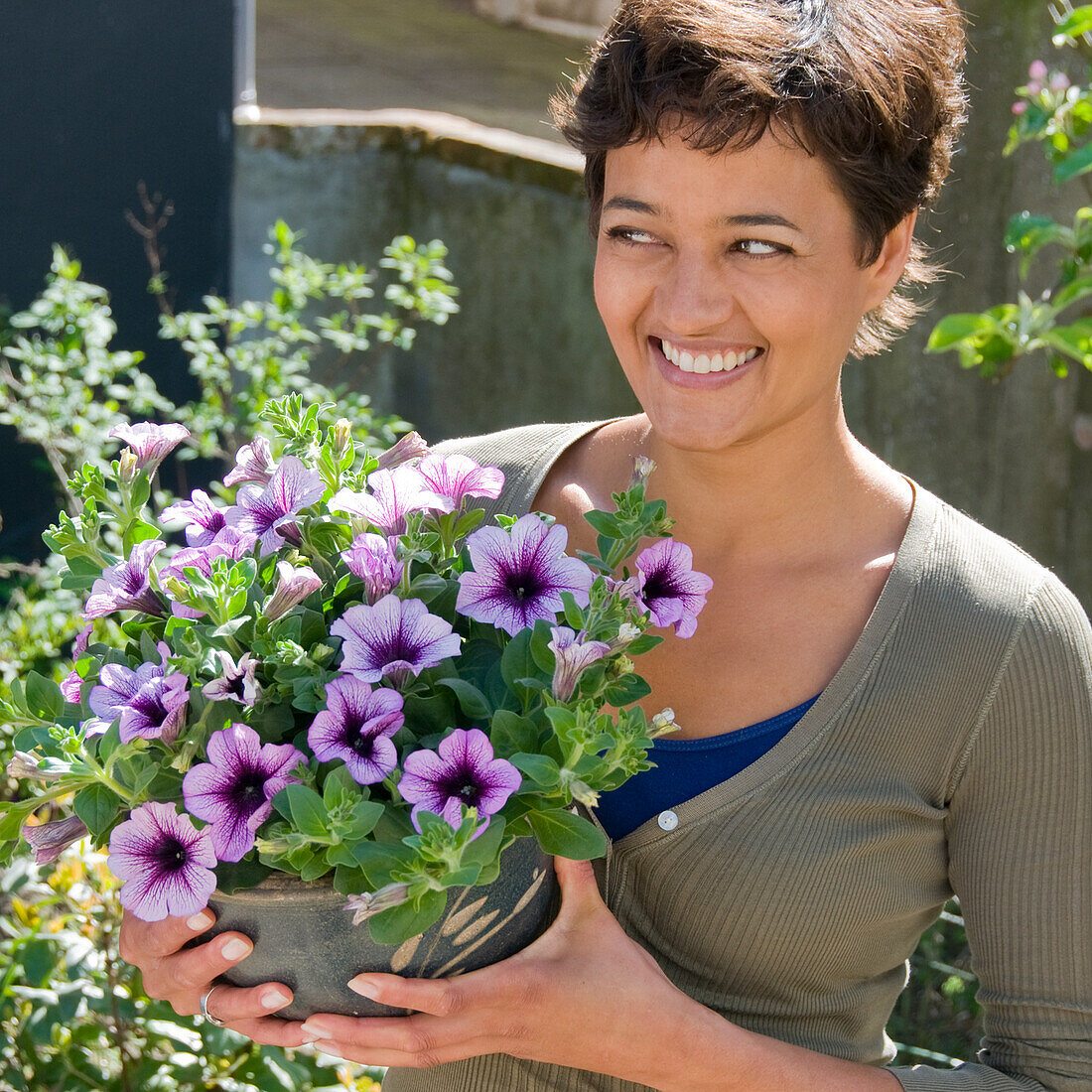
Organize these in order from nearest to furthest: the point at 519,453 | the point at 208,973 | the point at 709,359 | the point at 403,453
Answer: the point at 208,973 < the point at 403,453 < the point at 709,359 < the point at 519,453

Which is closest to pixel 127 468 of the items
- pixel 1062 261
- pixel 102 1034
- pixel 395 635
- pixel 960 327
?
pixel 395 635

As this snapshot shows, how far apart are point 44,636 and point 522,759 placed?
2351mm

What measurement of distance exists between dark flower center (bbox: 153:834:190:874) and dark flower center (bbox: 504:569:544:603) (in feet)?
1.12

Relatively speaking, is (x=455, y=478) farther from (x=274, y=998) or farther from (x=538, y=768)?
(x=274, y=998)


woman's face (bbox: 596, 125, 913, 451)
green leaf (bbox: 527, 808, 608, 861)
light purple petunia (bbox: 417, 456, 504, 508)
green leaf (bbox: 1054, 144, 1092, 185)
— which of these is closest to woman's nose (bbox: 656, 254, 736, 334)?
woman's face (bbox: 596, 125, 913, 451)

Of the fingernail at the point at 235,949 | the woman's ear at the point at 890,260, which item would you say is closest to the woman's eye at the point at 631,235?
the woman's ear at the point at 890,260

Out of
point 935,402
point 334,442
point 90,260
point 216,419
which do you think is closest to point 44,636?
point 216,419

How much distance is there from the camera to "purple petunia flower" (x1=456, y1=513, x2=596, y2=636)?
109 centimetres

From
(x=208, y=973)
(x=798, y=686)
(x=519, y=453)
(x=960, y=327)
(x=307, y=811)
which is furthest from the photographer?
(x=960, y=327)

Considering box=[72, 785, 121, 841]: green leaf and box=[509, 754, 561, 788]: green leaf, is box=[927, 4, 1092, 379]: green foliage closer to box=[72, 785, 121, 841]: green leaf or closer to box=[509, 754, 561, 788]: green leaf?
box=[509, 754, 561, 788]: green leaf

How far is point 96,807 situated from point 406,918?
0.89ft

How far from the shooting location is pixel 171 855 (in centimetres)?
105

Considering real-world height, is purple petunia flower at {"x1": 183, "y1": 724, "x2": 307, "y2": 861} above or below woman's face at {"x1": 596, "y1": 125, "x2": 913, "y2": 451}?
below

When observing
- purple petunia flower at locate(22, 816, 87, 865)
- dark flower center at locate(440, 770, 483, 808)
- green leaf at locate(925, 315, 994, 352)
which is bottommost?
purple petunia flower at locate(22, 816, 87, 865)
